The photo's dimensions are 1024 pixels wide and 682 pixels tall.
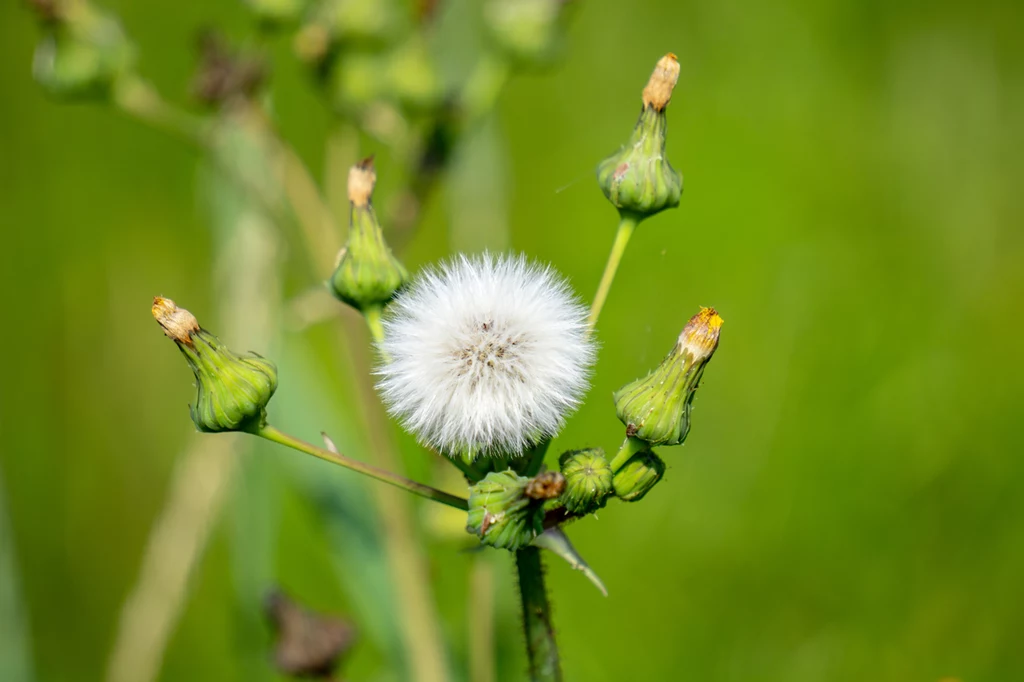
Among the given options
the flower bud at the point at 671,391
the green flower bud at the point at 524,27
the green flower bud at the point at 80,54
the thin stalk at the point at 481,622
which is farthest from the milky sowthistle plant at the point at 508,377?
the green flower bud at the point at 80,54

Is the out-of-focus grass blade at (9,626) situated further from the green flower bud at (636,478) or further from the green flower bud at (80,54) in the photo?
the green flower bud at (636,478)

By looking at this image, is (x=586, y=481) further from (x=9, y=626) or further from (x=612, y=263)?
(x=9, y=626)

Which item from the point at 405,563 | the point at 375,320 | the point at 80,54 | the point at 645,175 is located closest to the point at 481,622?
the point at 405,563

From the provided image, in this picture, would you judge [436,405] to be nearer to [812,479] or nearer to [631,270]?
[812,479]

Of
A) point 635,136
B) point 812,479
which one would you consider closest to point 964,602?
point 812,479

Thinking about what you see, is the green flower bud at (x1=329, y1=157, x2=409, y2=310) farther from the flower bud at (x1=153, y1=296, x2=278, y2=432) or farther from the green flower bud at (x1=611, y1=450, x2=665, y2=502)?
the green flower bud at (x1=611, y1=450, x2=665, y2=502)

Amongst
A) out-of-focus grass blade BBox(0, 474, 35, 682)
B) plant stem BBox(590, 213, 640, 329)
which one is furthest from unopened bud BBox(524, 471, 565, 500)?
out-of-focus grass blade BBox(0, 474, 35, 682)
